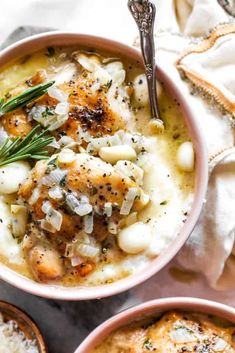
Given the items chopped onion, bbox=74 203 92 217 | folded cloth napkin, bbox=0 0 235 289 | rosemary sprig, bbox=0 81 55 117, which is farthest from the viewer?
folded cloth napkin, bbox=0 0 235 289

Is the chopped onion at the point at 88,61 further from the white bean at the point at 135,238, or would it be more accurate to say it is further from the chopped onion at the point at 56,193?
the white bean at the point at 135,238

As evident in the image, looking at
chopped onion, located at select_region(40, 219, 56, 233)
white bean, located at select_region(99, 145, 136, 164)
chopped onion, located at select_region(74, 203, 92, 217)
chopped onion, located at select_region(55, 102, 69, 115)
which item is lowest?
chopped onion, located at select_region(40, 219, 56, 233)

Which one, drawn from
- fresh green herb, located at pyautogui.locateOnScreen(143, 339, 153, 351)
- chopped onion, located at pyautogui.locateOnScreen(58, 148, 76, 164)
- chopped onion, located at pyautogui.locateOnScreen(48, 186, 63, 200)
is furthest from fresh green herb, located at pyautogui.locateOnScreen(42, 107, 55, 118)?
fresh green herb, located at pyautogui.locateOnScreen(143, 339, 153, 351)

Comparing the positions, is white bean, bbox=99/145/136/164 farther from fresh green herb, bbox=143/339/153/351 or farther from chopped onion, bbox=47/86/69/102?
fresh green herb, bbox=143/339/153/351

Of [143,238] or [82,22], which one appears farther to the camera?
[82,22]

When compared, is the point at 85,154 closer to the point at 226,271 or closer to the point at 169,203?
the point at 169,203

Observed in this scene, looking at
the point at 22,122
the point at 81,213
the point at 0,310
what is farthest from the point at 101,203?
the point at 0,310

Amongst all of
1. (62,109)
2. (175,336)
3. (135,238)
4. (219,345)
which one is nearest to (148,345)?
(175,336)
